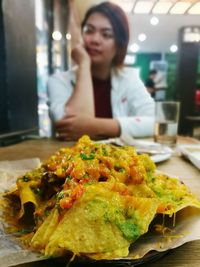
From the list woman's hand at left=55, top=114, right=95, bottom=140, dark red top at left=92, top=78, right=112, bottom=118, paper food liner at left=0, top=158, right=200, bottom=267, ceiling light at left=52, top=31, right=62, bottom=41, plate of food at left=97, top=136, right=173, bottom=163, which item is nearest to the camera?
paper food liner at left=0, top=158, right=200, bottom=267

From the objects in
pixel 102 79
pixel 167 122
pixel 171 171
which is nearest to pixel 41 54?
pixel 102 79

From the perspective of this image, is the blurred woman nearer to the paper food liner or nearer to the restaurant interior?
the restaurant interior

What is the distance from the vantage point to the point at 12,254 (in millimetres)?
691

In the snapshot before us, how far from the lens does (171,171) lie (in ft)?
5.03

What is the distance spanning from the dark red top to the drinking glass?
1318 mm

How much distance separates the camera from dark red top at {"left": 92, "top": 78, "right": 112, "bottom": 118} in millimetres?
3568

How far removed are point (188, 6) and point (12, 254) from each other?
435 centimetres

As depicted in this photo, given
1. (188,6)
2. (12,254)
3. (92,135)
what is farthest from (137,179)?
(188,6)

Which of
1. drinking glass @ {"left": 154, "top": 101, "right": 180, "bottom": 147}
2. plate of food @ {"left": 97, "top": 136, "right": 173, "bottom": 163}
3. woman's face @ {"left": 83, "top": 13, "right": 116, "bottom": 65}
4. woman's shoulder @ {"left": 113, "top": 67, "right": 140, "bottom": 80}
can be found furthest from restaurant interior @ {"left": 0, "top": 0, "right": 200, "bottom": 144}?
drinking glass @ {"left": 154, "top": 101, "right": 180, "bottom": 147}

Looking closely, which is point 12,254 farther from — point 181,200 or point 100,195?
point 181,200

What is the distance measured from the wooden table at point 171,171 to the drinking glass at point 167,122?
12.8 inches

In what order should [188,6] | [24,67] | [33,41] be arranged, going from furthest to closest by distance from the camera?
[188,6] < [33,41] < [24,67]

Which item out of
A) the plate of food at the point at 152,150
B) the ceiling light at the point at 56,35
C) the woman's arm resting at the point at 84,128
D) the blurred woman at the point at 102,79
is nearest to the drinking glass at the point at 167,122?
the plate of food at the point at 152,150

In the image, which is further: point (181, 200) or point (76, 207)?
point (181, 200)
